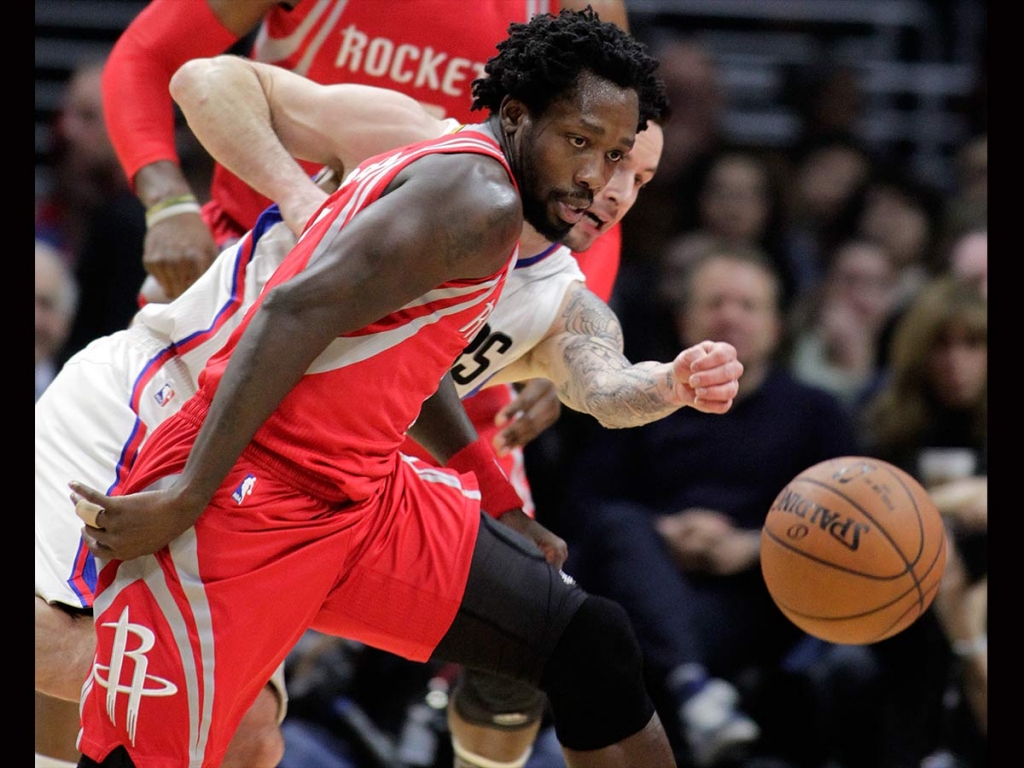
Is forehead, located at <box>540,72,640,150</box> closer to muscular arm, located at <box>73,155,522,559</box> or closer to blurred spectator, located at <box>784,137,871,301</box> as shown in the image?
muscular arm, located at <box>73,155,522,559</box>

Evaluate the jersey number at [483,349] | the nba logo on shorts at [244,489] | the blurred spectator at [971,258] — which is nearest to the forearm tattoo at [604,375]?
the jersey number at [483,349]

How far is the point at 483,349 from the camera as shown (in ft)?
11.0

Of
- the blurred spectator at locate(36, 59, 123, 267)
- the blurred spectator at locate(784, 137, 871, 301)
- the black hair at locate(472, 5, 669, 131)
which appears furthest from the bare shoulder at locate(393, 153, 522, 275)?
the blurred spectator at locate(784, 137, 871, 301)

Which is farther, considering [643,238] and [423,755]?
[643,238]

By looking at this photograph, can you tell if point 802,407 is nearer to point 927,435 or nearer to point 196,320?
point 927,435

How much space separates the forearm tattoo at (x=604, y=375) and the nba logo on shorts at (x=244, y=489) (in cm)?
81

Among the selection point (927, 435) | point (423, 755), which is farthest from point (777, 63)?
point (423, 755)

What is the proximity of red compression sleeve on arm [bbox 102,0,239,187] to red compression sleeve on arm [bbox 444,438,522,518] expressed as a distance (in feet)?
3.82

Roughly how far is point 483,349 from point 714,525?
184 cm

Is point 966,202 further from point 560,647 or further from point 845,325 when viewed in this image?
point 560,647

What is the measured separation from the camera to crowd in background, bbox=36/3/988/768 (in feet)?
15.6

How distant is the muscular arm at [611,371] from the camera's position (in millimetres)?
2695
